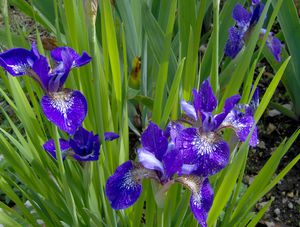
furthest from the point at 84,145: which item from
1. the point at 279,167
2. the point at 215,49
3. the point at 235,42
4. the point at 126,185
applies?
the point at 279,167

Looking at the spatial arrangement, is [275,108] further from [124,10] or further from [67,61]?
[67,61]

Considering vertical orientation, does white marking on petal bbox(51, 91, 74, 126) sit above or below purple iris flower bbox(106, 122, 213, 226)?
above

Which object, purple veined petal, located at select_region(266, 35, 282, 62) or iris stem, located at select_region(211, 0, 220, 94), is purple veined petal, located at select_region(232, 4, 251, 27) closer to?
purple veined petal, located at select_region(266, 35, 282, 62)

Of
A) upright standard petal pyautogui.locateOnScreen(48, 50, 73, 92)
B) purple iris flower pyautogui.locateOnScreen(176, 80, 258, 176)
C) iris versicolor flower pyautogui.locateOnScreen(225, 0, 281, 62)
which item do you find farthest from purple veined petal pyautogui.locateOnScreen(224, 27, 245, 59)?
upright standard petal pyautogui.locateOnScreen(48, 50, 73, 92)

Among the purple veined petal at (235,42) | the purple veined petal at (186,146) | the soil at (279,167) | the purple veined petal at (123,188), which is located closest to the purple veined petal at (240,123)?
the purple veined petal at (186,146)

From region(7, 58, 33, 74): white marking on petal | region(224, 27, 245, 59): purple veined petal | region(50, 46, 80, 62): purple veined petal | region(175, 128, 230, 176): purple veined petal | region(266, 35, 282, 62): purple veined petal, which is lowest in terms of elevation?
region(266, 35, 282, 62): purple veined petal

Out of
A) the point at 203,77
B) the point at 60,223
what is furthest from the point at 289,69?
the point at 60,223

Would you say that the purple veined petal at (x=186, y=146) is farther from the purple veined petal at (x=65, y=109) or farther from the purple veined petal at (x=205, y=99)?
the purple veined petal at (x=65, y=109)
